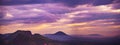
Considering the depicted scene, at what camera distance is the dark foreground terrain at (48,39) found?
215 inches

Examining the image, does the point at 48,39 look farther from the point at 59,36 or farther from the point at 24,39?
the point at 24,39

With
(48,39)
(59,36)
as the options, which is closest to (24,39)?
(48,39)

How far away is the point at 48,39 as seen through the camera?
18.0 ft

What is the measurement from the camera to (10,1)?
5.59 m

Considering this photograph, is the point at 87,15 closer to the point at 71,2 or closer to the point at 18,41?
the point at 71,2

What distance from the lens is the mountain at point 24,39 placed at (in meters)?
5.49

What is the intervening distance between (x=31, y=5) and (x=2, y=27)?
27.1 inches

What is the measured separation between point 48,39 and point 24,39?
1.48ft

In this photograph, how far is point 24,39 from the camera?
18.1 ft

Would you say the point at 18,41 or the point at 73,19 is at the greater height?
the point at 73,19

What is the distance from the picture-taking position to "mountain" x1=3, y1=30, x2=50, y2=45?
18.0ft

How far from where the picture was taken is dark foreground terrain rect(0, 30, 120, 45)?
5.45m

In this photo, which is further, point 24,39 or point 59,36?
point 24,39

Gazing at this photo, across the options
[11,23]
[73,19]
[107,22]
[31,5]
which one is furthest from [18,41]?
[107,22]
